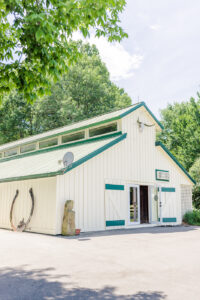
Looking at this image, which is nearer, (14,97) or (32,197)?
(32,197)

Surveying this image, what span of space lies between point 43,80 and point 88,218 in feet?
25.5

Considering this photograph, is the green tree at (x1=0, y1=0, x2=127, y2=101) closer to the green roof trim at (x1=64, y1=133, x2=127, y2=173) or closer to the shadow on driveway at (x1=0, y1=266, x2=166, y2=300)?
the shadow on driveway at (x1=0, y1=266, x2=166, y2=300)

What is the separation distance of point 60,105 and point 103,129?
20.6 metres

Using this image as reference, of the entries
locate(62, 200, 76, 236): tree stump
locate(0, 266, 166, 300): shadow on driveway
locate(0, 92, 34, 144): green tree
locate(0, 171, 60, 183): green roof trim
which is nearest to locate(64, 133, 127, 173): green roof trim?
locate(0, 171, 60, 183): green roof trim

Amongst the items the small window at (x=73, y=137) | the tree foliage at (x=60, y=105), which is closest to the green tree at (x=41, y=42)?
the small window at (x=73, y=137)

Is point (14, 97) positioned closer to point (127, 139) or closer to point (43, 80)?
point (127, 139)

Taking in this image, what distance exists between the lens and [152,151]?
664 inches

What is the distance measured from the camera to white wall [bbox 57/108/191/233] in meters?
12.3

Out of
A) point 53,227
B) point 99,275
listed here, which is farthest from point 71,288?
point 53,227

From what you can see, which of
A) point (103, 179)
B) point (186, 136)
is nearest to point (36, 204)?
point (103, 179)

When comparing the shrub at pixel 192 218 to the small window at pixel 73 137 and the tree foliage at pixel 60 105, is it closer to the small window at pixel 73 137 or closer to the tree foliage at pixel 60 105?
the small window at pixel 73 137

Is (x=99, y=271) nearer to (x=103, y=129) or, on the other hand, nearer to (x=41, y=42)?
(x=41, y=42)

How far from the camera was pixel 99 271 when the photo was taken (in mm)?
5723

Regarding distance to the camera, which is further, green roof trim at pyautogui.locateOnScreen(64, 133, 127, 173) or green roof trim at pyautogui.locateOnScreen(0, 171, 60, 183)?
green roof trim at pyautogui.locateOnScreen(64, 133, 127, 173)
